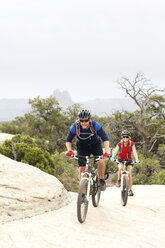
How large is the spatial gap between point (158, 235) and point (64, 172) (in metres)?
12.2

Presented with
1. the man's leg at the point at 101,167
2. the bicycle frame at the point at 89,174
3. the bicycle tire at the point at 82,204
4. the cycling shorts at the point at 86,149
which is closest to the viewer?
the bicycle tire at the point at 82,204

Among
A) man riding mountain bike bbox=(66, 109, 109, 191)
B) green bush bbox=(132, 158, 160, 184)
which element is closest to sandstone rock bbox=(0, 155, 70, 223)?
man riding mountain bike bbox=(66, 109, 109, 191)

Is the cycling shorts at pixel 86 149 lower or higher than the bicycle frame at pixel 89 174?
higher

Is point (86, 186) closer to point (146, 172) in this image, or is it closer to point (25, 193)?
point (25, 193)

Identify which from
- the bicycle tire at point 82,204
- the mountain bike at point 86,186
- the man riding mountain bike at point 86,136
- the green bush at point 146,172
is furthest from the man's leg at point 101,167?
the green bush at point 146,172

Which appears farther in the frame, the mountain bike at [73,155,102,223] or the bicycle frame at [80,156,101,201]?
the bicycle frame at [80,156,101,201]

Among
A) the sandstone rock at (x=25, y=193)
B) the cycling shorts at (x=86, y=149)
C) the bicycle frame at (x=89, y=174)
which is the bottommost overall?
the sandstone rock at (x=25, y=193)

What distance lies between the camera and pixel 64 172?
677 inches

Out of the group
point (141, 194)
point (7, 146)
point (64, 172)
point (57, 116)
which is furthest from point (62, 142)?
point (141, 194)

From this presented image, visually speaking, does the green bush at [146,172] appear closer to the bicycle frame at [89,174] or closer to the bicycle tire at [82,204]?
the bicycle frame at [89,174]

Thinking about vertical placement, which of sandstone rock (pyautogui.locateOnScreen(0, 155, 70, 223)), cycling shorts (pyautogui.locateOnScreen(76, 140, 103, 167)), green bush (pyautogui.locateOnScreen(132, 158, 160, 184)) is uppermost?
cycling shorts (pyautogui.locateOnScreen(76, 140, 103, 167))

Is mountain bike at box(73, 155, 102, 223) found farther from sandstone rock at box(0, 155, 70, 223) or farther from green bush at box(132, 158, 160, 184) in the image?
green bush at box(132, 158, 160, 184)

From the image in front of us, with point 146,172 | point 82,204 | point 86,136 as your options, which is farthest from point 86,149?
point 146,172

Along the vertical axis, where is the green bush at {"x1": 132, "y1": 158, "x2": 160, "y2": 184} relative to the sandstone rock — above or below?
below
